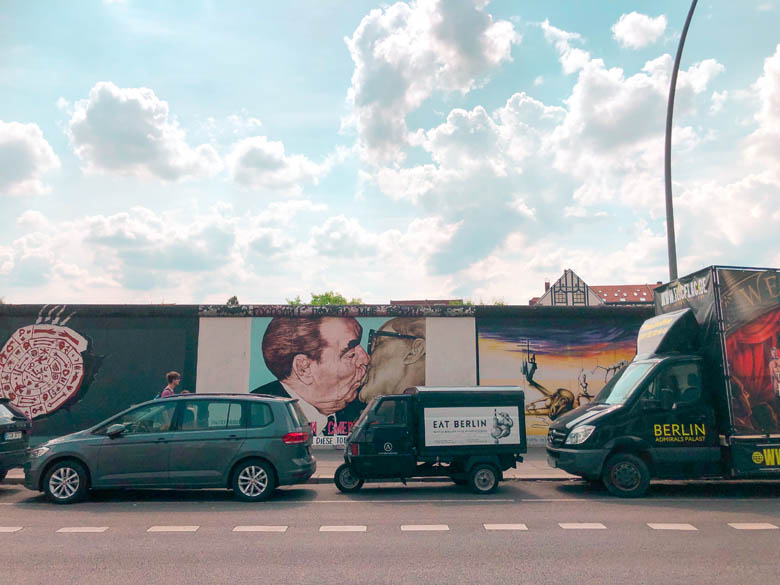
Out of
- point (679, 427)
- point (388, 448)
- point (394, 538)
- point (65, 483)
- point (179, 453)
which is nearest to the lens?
point (394, 538)

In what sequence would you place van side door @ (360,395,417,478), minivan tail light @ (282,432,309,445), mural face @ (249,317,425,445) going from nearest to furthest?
minivan tail light @ (282,432,309,445)
van side door @ (360,395,417,478)
mural face @ (249,317,425,445)

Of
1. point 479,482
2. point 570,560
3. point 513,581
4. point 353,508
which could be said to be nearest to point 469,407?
point 479,482

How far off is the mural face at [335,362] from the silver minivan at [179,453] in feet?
21.0

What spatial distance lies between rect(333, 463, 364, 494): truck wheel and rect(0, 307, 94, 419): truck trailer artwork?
355 inches

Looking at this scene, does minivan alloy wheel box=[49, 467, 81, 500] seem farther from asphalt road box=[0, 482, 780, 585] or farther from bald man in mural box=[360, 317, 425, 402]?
bald man in mural box=[360, 317, 425, 402]

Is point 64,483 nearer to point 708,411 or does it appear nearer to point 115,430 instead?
point 115,430

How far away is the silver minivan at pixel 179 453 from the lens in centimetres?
970

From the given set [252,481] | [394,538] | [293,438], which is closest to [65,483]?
[252,481]

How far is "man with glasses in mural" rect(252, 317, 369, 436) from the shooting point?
1653 centimetres

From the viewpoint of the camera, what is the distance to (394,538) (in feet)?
24.4

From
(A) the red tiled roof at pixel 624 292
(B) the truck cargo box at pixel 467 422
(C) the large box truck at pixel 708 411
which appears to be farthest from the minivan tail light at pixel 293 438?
(A) the red tiled roof at pixel 624 292

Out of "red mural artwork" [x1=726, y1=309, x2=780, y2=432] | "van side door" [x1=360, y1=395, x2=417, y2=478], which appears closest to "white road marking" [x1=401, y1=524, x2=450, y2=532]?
"van side door" [x1=360, y1=395, x2=417, y2=478]

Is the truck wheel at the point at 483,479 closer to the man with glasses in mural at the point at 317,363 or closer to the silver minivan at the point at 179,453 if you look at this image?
the silver minivan at the point at 179,453

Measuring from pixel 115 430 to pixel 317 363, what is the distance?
7210 mm
